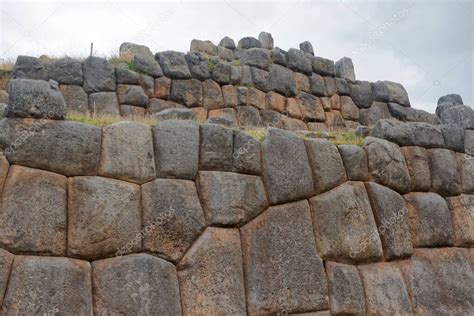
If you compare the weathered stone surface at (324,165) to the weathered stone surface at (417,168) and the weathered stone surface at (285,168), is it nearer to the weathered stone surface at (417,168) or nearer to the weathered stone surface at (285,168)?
the weathered stone surface at (285,168)

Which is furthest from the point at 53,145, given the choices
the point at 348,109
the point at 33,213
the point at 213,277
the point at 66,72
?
the point at 348,109

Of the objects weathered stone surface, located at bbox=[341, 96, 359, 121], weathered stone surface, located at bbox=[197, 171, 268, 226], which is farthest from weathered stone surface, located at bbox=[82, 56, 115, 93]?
weathered stone surface, located at bbox=[341, 96, 359, 121]

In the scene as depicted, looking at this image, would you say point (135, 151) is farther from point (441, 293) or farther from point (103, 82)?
point (103, 82)

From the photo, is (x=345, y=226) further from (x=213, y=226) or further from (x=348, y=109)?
(x=348, y=109)

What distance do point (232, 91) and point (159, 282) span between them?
23.4ft

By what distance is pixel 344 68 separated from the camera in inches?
520

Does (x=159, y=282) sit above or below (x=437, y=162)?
below

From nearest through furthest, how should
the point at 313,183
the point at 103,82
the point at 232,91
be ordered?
the point at 313,183 → the point at 103,82 → the point at 232,91

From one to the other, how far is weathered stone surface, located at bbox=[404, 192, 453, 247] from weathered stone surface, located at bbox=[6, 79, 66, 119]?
4.43 meters

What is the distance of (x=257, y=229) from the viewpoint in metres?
5.03

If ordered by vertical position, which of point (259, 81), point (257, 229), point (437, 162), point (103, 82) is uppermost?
point (259, 81)

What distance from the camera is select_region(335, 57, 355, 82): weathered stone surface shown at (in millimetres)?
13151

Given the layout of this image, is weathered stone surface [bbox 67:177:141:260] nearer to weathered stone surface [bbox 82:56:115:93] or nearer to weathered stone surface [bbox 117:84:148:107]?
weathered stone surface [bbox 82:56:115:93]

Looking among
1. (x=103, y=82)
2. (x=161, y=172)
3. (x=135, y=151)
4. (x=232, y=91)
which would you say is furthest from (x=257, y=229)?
(x=232, y=91)
